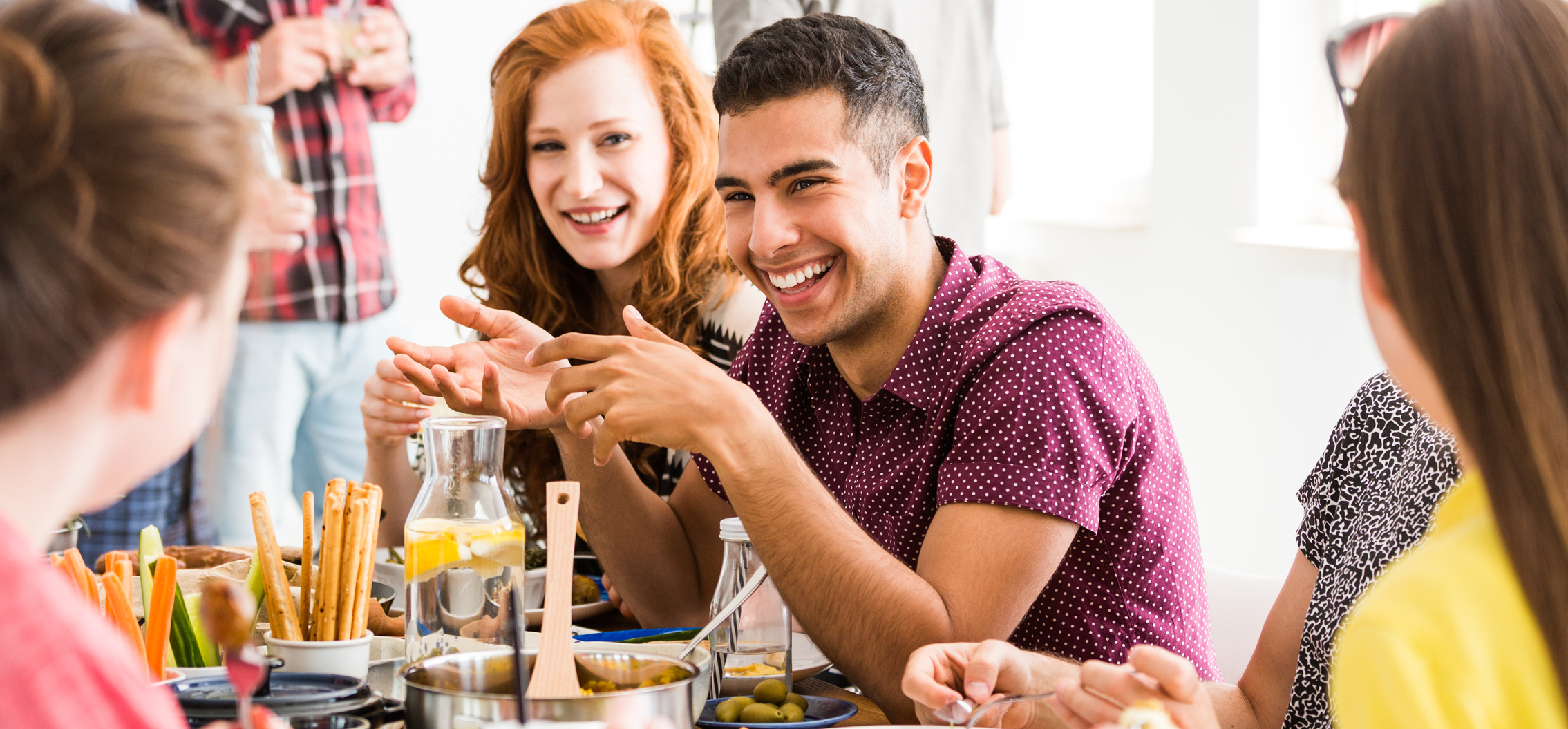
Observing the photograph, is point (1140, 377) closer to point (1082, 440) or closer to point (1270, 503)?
point (1082, 440)

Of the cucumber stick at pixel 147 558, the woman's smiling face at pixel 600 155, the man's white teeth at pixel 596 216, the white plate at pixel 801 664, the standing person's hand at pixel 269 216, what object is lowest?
the white plate at pixel 801 664

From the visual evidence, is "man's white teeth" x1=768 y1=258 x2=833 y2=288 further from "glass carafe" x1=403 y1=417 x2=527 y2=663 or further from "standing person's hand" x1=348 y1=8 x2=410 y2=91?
"standing person's hand" x1=348 y1=8 x2=410 y2=91

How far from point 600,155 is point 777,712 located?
1.27m

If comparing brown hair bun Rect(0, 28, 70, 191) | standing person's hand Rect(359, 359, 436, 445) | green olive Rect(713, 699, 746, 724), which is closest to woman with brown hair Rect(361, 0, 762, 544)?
standing person's hand Rect(359, 359, 436, 445)

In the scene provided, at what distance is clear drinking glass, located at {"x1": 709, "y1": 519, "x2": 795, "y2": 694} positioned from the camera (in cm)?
111

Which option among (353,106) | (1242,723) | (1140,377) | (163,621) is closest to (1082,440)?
(1140,377)

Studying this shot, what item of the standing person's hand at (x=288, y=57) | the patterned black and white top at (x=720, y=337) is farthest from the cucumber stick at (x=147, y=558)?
the standing person's hand at (x=288, y=57)

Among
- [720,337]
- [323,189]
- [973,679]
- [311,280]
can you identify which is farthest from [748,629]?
[323,189]

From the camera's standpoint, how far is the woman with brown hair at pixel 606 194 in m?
2.04

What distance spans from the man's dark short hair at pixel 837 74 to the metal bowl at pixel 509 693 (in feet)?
2.48

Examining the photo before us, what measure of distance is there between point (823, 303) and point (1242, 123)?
196cm

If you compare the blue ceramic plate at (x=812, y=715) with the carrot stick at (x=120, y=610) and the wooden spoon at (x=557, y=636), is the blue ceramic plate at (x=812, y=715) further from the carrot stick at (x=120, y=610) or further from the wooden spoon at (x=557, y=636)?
the carrot stick at (x=120, y=610)

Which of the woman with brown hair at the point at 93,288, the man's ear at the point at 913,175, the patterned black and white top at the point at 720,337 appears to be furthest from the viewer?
the patterned black and white top at the point at 720,337

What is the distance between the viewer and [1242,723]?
1246mm
